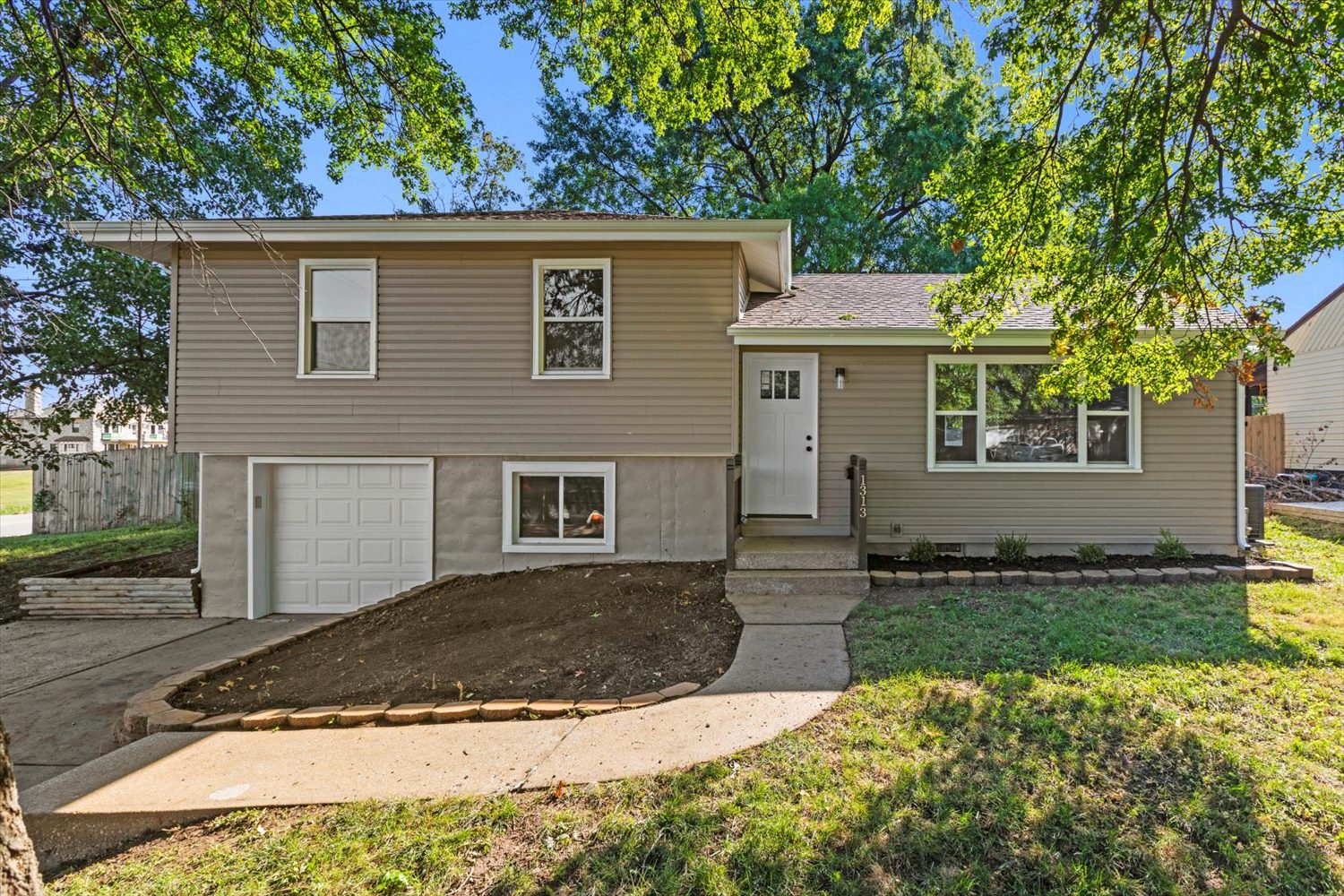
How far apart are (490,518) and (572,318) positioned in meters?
2.71

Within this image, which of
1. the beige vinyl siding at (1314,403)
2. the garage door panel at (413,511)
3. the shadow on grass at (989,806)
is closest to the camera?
the shadow on grass at (989,806)

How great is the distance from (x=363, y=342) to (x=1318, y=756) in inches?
355

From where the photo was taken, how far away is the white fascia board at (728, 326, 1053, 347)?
7.29 metres

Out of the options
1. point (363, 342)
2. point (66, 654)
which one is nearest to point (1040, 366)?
point (363, 342)

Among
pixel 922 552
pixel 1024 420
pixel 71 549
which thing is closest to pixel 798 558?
pixel 922 552

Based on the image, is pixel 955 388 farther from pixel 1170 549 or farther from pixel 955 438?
pixel 1170 549

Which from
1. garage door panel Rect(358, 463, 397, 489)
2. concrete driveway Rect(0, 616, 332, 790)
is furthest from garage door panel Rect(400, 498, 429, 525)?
concrete driveway Rect(0, 616, 332, 790)

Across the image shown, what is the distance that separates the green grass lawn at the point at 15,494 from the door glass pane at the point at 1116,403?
2375 cm

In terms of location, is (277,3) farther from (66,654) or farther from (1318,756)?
(1318,756)

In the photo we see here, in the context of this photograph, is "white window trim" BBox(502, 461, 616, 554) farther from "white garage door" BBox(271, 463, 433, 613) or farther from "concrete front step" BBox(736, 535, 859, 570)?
"concrete front step" BBox(736, 535, 859, 570)

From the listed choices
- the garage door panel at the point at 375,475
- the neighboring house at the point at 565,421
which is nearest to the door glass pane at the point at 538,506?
the neighboring house at the point at 565,421

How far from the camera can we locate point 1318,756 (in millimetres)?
3121

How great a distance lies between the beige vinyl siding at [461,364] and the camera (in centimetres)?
736

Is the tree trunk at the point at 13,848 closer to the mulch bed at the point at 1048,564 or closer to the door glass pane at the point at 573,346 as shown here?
the door glass pane at the point at 573,346
